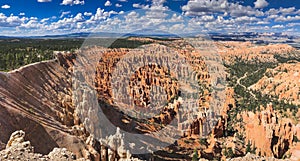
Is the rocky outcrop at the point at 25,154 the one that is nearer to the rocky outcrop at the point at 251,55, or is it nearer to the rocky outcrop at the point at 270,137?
the rocky outcrop at the point at 270,137

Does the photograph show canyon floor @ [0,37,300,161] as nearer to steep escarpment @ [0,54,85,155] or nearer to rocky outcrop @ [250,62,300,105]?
steep escarpment @ [0,54,85,155]

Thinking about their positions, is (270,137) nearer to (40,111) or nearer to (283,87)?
(40,111)

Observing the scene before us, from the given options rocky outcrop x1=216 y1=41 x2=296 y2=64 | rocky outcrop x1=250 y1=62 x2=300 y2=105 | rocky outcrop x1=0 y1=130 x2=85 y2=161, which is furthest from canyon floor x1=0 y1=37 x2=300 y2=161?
rocky outcrop x1=216 y1=41 x2=296 y2=64

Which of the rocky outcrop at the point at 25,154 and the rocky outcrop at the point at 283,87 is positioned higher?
the rocky outcrop at the point at 25,154

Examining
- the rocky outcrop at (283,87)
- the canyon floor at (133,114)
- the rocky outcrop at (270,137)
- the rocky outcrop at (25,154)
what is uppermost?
the rocky outcrop at (25,154)

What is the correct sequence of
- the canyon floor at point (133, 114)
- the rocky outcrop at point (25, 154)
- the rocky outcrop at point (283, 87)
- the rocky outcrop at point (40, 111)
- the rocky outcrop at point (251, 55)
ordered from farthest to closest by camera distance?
the rocky outcrop at point (251, 55) → the rocky outcrop at point (283, 87) → the canyon floor at point (133, 114) → the rocky outcrop at point (40, 111) → the rocky outcrop at point (25, 154)

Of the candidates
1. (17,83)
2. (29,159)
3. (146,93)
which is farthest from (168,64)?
(29,159)

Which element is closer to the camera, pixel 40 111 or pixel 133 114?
pixel 40 111

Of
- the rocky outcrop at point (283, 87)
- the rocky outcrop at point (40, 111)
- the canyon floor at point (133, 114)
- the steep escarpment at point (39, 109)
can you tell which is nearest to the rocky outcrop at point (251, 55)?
the rocky outcrop at point (283, 87)

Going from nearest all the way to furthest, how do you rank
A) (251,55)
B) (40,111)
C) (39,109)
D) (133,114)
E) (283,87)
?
(40,111)
(39,109)
(133,114)
(283,87)
(251,55)

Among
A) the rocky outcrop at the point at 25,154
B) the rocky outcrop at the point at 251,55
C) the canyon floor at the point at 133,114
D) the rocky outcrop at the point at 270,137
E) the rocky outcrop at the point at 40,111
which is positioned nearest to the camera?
the rocky outcrop at the point at 25,154

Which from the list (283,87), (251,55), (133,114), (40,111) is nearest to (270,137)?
(133,114)
